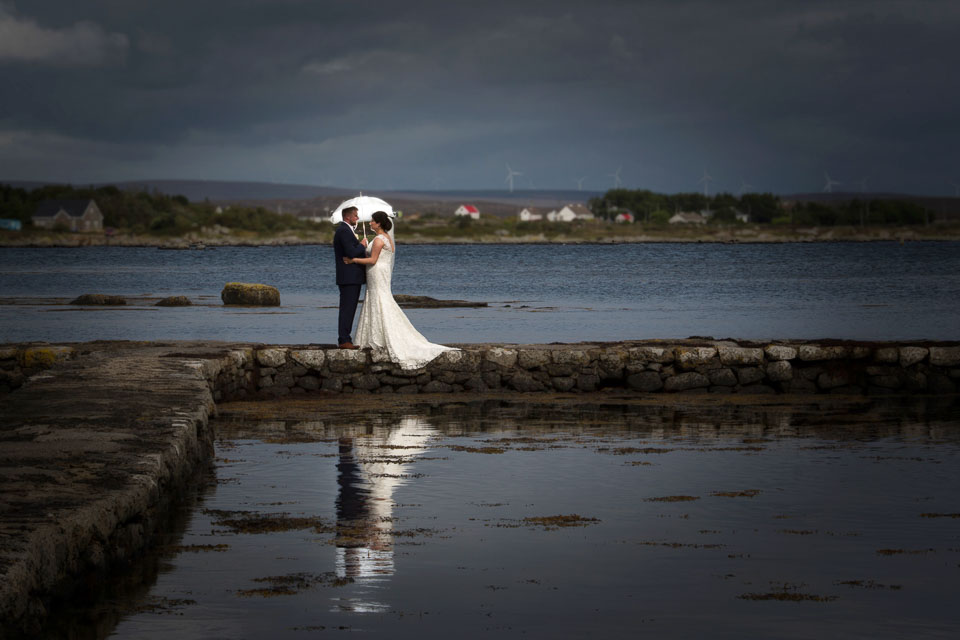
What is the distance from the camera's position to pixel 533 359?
17.2 meters

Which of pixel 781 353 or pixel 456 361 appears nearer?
pixel 456 361

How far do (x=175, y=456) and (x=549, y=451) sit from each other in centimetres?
412

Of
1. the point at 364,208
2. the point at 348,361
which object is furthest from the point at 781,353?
the point at 364,208

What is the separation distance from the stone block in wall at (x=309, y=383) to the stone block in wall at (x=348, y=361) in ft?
0.86

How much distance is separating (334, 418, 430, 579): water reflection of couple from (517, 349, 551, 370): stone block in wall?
283cm

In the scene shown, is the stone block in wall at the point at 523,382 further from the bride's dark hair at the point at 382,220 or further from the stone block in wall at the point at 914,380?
the stone block in wall at the point at 914,380

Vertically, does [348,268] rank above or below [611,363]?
above

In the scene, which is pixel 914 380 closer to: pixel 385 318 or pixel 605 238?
pixel 385 318

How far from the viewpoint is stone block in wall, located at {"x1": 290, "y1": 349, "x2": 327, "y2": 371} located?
667 inches

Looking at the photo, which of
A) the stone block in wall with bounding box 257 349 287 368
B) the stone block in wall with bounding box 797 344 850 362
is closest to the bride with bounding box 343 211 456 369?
the stone block in wall with bounding box 257 349 287 368

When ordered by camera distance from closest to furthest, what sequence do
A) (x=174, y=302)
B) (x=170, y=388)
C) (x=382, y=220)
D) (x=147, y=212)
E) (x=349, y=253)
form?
(x=170, y=388)
(x=382, y=220)
(x=349, y=253)
(x=174, y=302)
(x=147, y=212)

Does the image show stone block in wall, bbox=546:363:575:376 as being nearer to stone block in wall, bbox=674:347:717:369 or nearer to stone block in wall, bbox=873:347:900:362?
stone block in wall, bbox=674:347:717:369

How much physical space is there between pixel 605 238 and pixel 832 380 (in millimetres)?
172579

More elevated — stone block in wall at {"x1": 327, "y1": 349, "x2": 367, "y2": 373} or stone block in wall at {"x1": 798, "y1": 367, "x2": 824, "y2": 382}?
stone block in wall at {"x1": 327, "y1": 349, "x2": 367, "y2": 373}
